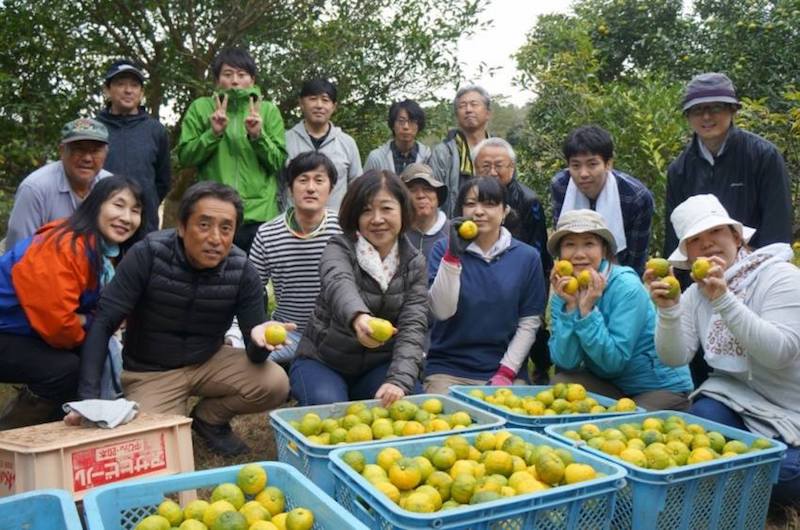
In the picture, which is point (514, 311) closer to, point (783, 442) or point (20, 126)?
point (783, 442)

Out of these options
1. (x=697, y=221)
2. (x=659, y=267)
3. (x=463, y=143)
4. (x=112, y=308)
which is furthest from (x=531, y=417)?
(x=463, y=143)

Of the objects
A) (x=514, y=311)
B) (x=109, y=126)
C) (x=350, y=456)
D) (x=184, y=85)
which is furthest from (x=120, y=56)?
(x=350, y=456)

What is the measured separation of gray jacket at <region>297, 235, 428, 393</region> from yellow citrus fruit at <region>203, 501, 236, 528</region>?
141cm

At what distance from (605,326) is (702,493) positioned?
3.84 ft

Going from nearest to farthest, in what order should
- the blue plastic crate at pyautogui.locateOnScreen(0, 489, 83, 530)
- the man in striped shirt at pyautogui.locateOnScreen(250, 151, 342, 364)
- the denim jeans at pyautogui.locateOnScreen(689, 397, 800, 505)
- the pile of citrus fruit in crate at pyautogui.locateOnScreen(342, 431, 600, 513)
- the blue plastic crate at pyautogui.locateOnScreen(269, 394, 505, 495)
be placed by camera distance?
the blue plastic crate at pyautogui.locateOnScreen(0, 489, 83, 530), the pile of citrus fruit in crate at pyautogui.locateOnScreen(342, 431, 600, 513), the blue plastic crate at pyautogui.locateOnScreen(269, 394, 505, 495), the denim jeans at pyautogui.locateOnScreen(689, 397, 800, 505), the man in striped shirt at pyautogui.locateOnScreen(250, 151, 342, 364)

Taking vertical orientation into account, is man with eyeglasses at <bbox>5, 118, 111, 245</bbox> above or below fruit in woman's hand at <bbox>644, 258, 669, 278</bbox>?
above

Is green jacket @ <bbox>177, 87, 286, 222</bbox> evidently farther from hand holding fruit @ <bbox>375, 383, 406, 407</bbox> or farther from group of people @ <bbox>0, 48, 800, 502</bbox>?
hand holding fruit @ <bbox>375, 383, 406, 407</bbox>

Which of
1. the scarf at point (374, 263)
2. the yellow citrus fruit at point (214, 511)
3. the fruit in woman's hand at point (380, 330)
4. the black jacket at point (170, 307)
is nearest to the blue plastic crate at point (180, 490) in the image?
the yellow citrus fruit at point (214, 511)

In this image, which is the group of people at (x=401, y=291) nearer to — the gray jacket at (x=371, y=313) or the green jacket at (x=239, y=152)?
the gray jacket at (x=371, y=313)

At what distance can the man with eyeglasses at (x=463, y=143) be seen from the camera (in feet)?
18.4

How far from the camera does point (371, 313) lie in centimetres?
389

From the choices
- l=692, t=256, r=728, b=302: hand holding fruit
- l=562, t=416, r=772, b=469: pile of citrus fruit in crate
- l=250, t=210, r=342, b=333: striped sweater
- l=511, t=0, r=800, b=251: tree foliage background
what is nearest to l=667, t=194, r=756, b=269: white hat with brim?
l=692, t=256, r=728, b=302: hand holding fruit

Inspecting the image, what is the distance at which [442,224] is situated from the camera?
5.12 meters

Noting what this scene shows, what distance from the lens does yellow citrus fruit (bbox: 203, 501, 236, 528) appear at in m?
2.30
